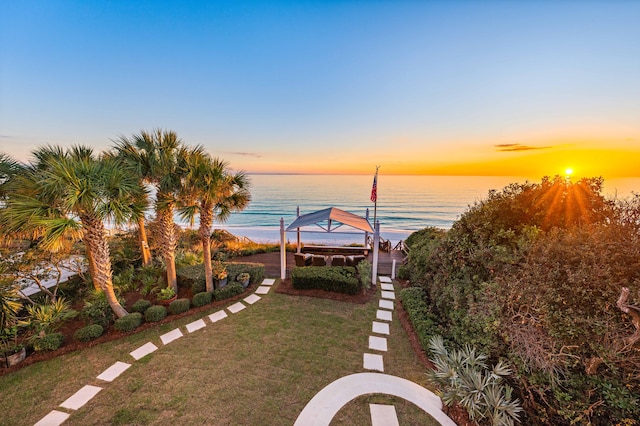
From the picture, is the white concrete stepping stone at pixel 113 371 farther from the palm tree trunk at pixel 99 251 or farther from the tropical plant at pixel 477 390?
the tropical plant at pixel 477 390

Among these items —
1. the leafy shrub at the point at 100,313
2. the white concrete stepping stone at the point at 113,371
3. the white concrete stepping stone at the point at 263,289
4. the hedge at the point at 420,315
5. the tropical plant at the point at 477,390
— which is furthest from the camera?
the white concrete stepping stone at the point at 263,289

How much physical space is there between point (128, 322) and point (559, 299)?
970 centimetres

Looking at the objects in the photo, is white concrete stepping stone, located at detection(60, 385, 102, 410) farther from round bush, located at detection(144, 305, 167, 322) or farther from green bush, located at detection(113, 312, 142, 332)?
round bush, located at detection(144, 305, 167, 322)

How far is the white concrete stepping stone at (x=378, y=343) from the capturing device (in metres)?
5.89

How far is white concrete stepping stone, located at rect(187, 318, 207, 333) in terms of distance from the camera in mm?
6613

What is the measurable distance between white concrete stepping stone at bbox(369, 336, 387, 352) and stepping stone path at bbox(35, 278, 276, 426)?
4331 millimetres

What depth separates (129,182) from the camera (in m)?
5.98

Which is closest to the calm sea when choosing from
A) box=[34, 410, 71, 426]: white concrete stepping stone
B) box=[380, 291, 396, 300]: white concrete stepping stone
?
box=[380, 291, 396, 300]: white concrete stepping stone

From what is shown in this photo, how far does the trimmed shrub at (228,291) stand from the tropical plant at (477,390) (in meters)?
6.76

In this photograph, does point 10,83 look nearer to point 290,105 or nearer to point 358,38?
point 290,105

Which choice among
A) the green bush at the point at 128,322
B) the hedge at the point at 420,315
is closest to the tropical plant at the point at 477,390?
the hedge at the point at 420,315

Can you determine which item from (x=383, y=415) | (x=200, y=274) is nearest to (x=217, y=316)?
(x=200, y=274)

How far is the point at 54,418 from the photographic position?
155 inches

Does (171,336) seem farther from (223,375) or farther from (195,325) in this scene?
(223,375)
